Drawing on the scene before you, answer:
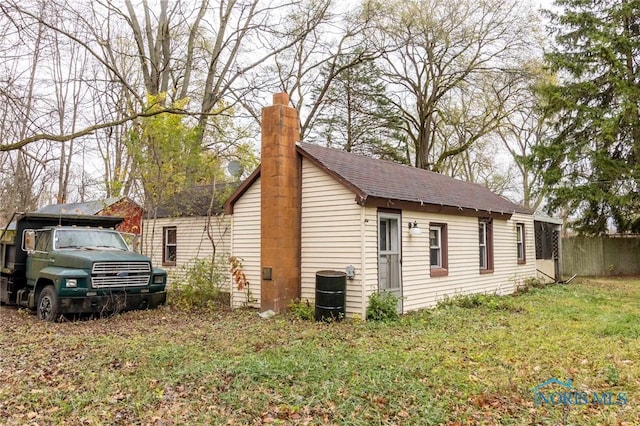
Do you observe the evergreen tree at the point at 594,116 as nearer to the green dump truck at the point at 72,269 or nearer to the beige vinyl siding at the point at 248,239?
the beige vinyl siding at the point at 248,239

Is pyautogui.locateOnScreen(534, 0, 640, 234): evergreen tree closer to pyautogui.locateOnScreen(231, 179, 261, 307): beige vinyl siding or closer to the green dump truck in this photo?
pyautogui.locateOnScreen(231, 179, 261, 307): beige vinyl siding

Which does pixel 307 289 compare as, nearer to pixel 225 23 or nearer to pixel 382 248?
pixel 382 248

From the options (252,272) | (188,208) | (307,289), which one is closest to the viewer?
(307,289)

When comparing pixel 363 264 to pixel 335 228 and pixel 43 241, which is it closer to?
pixel 335 228

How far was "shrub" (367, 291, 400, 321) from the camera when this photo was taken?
9031 mm

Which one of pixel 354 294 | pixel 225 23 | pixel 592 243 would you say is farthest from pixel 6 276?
pixel 592 243

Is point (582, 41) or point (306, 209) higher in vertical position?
point (582, 41)

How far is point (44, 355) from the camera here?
6.50m

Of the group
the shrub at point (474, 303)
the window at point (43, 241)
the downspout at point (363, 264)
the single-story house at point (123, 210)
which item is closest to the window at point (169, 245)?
the single-story house at point (123, 210)

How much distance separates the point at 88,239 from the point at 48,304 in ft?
5.66

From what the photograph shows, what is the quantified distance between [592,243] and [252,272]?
17893 mm

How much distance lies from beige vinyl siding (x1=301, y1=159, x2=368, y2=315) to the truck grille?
359 centimetres

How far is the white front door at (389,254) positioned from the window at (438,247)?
5.52ft

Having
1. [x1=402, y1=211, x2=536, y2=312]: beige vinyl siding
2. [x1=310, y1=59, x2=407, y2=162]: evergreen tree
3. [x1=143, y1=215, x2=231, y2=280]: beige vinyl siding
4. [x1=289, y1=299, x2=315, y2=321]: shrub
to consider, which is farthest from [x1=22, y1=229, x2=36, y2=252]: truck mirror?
[x1=310, y1=59, x2=407, y2=162]: evergreen tree
